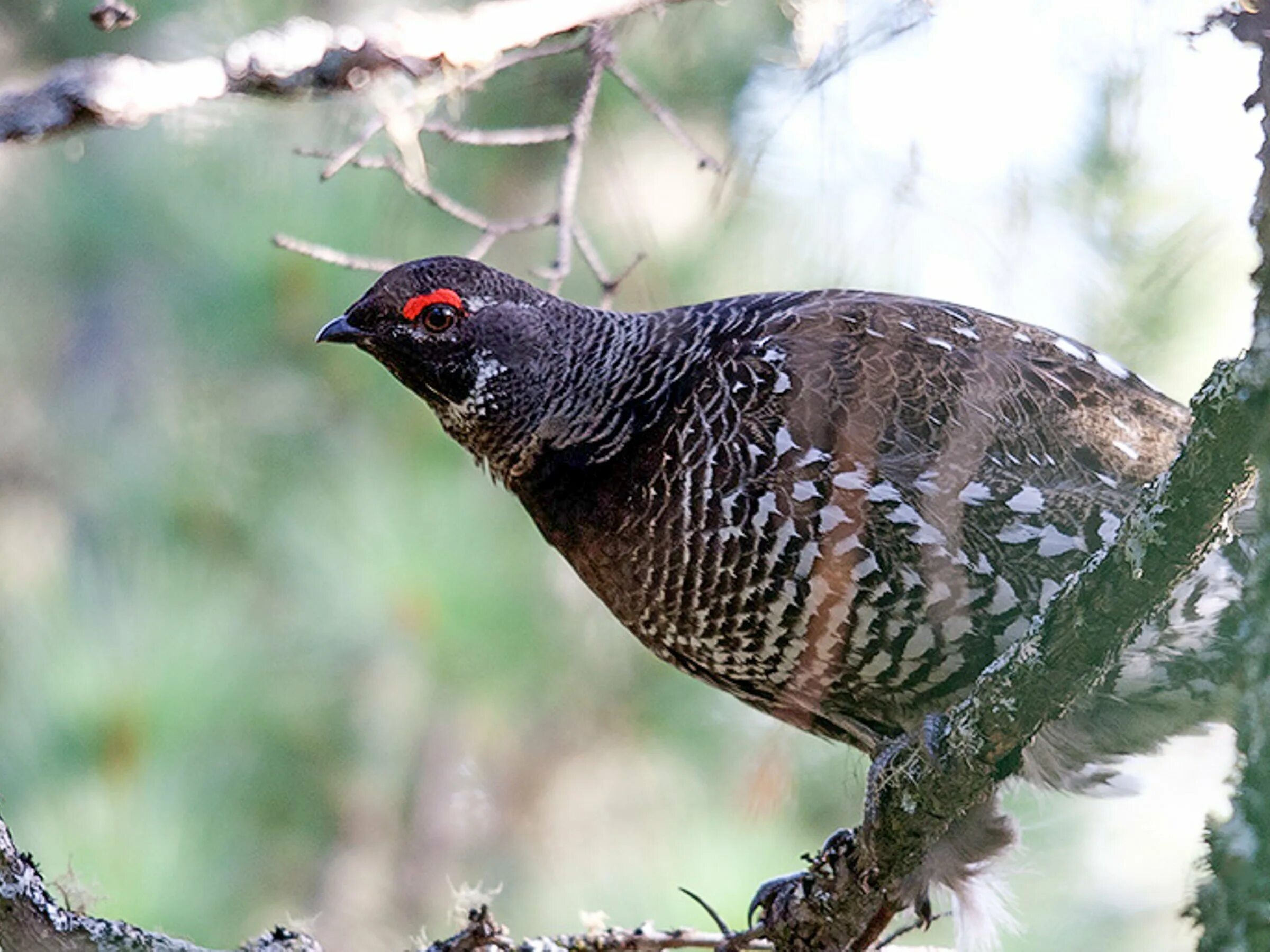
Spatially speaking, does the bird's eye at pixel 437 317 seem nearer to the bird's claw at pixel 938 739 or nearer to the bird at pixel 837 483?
the bird at pixel 837 483

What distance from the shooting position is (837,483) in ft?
8.62

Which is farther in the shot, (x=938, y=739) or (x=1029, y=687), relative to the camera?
(x=938, y=739)

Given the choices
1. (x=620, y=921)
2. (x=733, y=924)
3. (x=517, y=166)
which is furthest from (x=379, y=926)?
(x=517, y=166)

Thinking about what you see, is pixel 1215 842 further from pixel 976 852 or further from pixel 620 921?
pixel 620 921

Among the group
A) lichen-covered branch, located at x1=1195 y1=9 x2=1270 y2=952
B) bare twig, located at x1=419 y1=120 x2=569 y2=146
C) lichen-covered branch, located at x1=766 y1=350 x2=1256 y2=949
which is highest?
bare twig, located at x1=419 y1=120 x2=569 y2=146

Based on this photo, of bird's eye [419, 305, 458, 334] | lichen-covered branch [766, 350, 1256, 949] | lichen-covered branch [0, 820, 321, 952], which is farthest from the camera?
bird's eye [419, 305, 458, 334]

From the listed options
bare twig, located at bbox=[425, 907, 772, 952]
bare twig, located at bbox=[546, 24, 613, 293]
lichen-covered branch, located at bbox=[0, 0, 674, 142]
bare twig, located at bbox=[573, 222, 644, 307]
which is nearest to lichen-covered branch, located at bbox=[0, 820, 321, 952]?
bare twig, located at bbox=[425, 907, 772, 952]

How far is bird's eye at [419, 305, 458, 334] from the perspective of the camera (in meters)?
3.07

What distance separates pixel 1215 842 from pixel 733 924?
138 inches

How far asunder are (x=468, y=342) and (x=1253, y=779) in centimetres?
222

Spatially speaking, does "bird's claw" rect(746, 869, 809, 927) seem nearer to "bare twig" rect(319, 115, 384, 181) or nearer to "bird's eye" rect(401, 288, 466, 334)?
"bird's eye" rect(401, 288, 466, 334)

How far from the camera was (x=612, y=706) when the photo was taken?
622 centimetres

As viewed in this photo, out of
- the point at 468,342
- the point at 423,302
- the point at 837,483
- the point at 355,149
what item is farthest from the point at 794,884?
the point at 355,149

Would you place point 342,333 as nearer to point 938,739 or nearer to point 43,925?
point 43,925
